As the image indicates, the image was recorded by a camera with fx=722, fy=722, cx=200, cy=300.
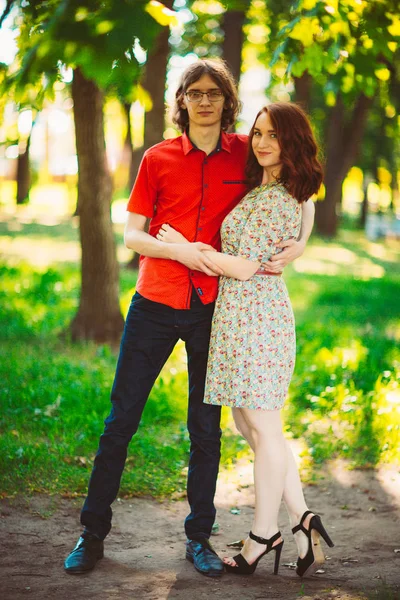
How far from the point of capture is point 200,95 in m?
3.55

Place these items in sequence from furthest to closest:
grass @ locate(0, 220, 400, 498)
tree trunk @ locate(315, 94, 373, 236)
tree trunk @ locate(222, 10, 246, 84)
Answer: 1. tree trunk @ locate(315, 94, 373, 236)
2. tree trunk @ locate(222, 10, 246, 84)
3. grass @ locate(0, 220, 400, 498)

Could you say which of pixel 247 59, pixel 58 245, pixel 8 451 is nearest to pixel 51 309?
pixel 8 451

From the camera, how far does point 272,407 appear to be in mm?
3488

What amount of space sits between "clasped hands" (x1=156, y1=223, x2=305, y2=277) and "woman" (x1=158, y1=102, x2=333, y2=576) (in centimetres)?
1

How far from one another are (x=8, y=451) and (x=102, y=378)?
1627mm

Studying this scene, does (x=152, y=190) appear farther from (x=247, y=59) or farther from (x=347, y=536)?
(x=247, y=59)

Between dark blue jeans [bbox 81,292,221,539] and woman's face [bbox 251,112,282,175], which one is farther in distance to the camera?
dark blue jeans [bbox 81,292,221,539]

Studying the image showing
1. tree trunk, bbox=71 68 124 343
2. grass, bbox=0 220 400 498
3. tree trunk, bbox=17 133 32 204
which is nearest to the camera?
grass, bbox=0 220 400 498

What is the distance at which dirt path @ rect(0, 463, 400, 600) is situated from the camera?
339 cm

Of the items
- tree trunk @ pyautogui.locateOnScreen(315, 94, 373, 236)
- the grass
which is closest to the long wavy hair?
the grass

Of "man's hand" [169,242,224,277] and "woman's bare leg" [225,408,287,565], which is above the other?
"man's hand" [169,242,224,277]

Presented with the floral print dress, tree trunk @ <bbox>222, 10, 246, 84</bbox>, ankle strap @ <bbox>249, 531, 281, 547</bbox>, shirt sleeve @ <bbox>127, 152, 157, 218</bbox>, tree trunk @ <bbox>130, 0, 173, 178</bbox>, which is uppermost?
tree trunk @ <bbox>222, 10, 246, 84</bbox>

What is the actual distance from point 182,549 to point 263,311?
57.4 inches

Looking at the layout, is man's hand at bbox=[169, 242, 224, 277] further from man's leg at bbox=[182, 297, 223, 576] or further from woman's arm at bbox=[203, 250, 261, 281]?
man's leg at bbox=[182, 297, 223, 576]
